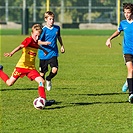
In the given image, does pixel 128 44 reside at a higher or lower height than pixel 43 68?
higher

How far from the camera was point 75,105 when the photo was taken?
10844mm

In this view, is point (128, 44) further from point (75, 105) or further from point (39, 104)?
point (39, 104)

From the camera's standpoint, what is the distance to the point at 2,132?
324 inches

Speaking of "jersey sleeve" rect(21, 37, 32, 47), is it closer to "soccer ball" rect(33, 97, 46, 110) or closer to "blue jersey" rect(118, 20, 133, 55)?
"soccer ball" rect(33, 97, 46, 110)

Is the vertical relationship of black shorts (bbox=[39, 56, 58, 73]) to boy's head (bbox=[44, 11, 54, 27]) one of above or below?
below

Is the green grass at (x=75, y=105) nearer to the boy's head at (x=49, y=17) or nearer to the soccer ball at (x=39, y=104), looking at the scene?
the soccer ball at (x=39, y=104)

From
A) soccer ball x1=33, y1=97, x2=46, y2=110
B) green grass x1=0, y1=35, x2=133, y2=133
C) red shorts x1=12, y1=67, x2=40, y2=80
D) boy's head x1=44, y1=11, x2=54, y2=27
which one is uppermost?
boy's head x1=44, y1=11, x2=54, y2=27

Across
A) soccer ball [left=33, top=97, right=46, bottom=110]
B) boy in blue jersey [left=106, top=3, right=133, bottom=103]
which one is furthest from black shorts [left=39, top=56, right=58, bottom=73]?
soccer ball [left=33, top=97, right=46, bottom=110]

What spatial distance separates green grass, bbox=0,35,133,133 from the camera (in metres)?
8.63

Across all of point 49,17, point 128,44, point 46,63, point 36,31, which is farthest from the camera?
point 46,63

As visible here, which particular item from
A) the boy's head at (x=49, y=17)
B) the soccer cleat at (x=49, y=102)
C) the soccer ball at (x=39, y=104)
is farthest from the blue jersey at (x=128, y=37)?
the soccer ball at (x=39, y=104)

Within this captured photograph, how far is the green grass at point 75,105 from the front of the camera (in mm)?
8633

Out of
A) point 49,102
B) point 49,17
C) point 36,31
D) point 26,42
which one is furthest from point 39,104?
point 49,17

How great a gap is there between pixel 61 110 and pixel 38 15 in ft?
136
